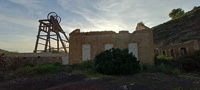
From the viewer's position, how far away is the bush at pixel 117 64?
31.9ft

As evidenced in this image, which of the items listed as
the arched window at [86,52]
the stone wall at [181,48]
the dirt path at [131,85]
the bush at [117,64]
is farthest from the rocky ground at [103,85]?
the stone wall at [181,48]

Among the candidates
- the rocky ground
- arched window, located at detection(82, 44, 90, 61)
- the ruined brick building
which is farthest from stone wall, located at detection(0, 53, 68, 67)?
the rocky ground

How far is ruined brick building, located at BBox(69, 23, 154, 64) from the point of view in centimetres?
1419

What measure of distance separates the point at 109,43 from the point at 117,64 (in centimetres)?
523

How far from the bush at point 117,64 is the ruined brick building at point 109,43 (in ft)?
13.6

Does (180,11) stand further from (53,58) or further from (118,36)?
(53,58)

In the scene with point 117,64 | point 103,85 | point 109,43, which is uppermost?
point 109,43

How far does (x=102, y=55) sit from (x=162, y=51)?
16010 mm

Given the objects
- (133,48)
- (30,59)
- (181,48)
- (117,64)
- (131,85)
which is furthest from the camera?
(181,48)

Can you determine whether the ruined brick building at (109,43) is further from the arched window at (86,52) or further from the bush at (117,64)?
the bush at (117,64)

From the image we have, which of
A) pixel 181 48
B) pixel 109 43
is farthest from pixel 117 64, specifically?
pixel 181 48

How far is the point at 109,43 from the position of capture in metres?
14.9

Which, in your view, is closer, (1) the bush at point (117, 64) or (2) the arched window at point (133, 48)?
(1) the bush at point (117, 64)

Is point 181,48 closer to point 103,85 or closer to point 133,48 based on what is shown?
point 133,48
